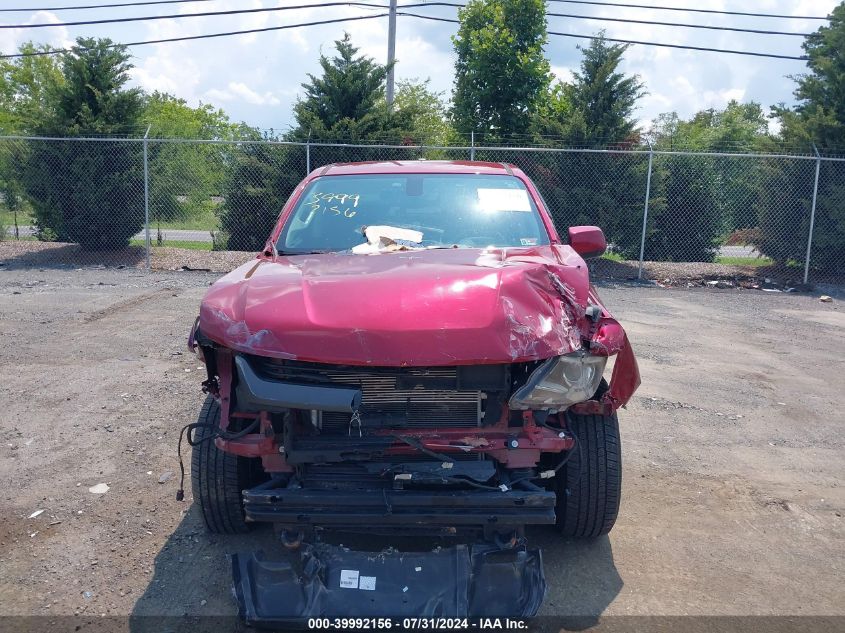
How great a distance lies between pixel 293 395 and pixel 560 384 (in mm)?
1083

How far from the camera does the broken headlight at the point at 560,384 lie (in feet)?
9.82

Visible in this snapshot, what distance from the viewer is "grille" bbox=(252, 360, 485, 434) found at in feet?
10.0

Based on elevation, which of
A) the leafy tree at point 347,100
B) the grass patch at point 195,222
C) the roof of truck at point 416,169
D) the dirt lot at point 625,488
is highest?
the leafy tree at point 347,100

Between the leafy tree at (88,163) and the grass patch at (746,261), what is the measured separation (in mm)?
12067

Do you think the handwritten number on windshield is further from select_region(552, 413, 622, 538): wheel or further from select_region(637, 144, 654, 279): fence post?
select_region(637, 144, 654, 279): fence post

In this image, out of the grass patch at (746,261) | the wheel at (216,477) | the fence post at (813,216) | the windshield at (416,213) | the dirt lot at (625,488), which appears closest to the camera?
the dirt lot at (625,488)

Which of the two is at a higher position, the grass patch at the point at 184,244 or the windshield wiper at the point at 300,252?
the windshield wiper at the point at 300,252

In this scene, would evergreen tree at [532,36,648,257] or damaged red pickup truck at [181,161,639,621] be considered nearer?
damaged red pickup truck at [181,161,639,621]

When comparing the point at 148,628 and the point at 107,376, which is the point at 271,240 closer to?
the point at 148,628

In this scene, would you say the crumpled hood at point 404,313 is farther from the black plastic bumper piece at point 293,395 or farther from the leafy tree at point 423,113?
the leafy tree at point 423,113

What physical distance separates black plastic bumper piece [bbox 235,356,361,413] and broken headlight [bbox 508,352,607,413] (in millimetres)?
670

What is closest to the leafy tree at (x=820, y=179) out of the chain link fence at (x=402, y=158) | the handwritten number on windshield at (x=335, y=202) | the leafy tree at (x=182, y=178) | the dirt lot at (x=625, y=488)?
the chain link fence at (x=402, y=158)

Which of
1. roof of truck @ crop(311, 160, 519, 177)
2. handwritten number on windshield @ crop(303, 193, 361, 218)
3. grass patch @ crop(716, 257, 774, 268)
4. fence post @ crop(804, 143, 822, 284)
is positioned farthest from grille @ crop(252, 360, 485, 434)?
grass patch @ crop(716, 257, 774, 268)

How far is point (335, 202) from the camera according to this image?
471cm
